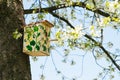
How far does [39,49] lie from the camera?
443 centimetres

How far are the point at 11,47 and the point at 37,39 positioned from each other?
0.37 meters

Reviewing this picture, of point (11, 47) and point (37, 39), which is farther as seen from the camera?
point (37, 39)

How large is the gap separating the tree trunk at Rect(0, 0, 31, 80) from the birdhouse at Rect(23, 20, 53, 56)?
8 cm

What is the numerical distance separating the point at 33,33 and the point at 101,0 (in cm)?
89

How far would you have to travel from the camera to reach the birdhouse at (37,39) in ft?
14.0

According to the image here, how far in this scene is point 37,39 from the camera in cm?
444

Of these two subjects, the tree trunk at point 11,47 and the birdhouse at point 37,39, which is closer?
the tree trunk at point 11,47

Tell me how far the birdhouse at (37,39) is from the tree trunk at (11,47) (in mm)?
76

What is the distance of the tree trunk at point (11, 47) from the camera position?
4.04 m

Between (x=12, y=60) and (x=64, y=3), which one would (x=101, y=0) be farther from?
(x=12, y=60)

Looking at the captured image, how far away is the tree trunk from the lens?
404 cm

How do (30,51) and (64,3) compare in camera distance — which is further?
(64,3)

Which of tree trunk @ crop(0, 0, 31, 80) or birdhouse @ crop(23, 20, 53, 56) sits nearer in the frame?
tree trunk @ crop(0, 0, 31, 80)

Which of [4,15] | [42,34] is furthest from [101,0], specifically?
[4,15]
